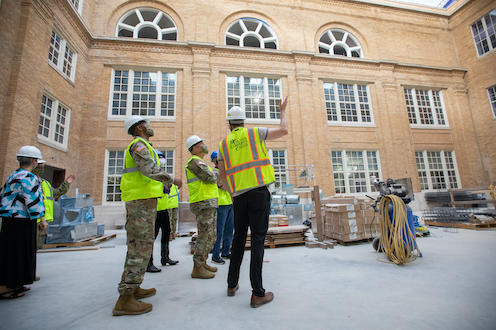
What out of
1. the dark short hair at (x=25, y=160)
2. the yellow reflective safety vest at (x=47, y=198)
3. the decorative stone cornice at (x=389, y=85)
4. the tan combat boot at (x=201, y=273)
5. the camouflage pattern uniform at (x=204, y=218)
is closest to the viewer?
the dark short hair at (x=25, y=160)

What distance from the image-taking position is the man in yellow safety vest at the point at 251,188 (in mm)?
2473

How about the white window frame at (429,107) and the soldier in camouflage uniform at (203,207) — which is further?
the white window frame at (429,107)

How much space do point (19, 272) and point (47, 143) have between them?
8.86m

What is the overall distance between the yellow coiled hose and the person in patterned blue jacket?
5.06 m

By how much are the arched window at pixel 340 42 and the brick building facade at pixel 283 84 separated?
97 millimetres

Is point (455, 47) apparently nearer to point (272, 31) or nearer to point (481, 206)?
point (481, 206)

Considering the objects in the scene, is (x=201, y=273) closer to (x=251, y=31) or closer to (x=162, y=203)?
(x=162, y=203)

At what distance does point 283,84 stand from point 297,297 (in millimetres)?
13407

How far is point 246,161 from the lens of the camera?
8.71 ft

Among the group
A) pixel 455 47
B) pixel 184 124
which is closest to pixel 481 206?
pixel 455 47

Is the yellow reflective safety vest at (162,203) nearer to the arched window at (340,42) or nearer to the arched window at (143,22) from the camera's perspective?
the arched window at (143,22)

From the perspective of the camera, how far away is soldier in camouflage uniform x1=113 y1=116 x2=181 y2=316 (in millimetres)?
2443

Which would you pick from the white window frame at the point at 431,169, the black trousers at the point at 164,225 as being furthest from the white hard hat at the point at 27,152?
the white window frame at the point at 431,169

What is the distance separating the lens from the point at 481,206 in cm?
1348
